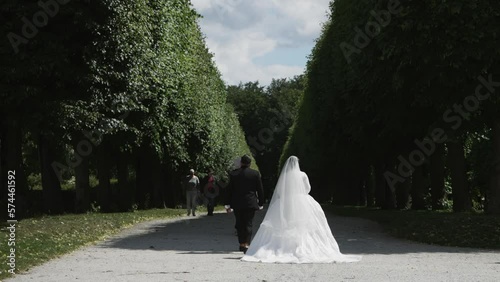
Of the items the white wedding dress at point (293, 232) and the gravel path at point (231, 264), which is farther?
the white wedding dress at point (293, 232)

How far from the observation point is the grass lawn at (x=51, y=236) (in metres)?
15.2

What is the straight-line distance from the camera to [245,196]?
17672 mm

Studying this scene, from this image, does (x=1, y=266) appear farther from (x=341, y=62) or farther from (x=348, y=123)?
(x=341, y=62)

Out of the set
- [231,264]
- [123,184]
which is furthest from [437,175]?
[231,264]

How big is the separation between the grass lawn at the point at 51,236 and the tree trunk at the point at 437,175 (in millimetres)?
15397

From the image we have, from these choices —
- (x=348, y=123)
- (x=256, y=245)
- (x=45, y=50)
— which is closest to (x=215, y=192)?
(x=348, y=123)

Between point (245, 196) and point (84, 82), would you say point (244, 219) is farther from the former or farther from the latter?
point (84, 82)

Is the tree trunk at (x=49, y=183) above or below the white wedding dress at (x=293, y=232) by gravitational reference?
above

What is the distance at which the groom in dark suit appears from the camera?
17.7 meters

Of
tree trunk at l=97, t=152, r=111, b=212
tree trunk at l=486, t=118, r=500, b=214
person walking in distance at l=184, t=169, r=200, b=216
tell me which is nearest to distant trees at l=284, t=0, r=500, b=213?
tree trunk at l=486, t=118, r=500, b=214

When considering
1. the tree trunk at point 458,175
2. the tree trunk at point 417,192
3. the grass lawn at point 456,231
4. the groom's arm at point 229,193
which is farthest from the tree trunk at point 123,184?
the groom's arm at point 229,193

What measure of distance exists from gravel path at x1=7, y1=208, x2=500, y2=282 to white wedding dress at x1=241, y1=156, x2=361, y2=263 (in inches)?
22.4

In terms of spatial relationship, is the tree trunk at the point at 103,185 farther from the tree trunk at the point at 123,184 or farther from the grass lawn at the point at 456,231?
the grass lawn at the point at 456,231

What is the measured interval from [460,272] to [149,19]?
2225 centimetres
